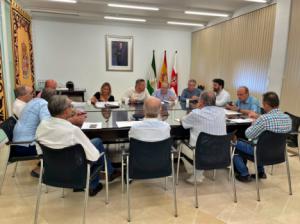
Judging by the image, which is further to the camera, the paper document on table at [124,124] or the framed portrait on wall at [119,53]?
the framed portrait on wall at [119,53]

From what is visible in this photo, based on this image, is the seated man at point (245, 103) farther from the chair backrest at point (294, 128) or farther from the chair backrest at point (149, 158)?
the chair backrest at point (149, 158)

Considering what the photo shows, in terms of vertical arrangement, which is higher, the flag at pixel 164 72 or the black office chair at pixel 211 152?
the flag at pixel 164 72

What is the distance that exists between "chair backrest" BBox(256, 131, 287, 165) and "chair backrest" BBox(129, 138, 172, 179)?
0.98 meters

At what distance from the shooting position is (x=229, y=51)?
5.57m

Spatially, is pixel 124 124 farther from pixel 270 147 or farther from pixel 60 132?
pixel 270 147

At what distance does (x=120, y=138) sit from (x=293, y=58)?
325cm

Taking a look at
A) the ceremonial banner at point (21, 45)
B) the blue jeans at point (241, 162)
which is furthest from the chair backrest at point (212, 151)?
the ceremonial banner at point (21, 45)

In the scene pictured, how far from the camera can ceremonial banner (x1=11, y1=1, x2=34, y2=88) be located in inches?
176

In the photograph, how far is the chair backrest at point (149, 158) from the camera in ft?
6.48

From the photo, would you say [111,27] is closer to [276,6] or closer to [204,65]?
[204,65]

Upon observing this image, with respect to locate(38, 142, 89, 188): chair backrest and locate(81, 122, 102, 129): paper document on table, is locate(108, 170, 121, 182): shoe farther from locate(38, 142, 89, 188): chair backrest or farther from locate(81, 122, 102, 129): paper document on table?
locate(38, 142, 89, 188): chair backrest

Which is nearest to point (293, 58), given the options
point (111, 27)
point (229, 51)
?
point (229, 51)

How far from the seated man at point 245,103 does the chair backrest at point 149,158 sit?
1815 millimetres

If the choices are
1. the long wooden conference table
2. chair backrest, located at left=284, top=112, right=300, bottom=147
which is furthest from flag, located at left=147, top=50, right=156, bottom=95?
chair backrest, located at left=284, top=112, right=300, bottom=147
